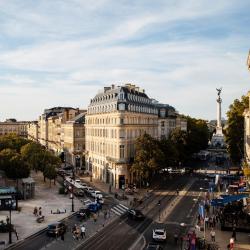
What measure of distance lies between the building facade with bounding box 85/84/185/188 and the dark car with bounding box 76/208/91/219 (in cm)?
1899

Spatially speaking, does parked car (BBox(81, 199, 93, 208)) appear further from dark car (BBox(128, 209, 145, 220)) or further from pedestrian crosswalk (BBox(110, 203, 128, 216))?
dark car (BBox(128, 209, 145, 220))

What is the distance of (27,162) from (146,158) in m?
21.5

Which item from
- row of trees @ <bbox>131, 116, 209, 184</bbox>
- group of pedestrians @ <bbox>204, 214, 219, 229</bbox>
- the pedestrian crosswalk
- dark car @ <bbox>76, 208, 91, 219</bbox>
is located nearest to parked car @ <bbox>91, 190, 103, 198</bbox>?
the pedestrian crosswalk

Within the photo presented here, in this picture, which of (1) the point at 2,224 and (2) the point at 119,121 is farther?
(2) the point at 119,121

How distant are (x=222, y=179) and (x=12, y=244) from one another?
163 ft

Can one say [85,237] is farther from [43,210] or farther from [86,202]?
[86,202]

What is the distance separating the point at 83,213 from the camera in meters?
51.0

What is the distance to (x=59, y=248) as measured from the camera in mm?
38719

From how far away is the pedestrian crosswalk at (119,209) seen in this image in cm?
5462

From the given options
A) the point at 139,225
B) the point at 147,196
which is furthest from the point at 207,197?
the point at 139,225

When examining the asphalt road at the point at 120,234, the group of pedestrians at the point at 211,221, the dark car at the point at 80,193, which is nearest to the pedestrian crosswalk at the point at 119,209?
the asphalt road at the point at 120,234

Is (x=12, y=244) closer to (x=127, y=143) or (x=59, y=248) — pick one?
(x=59, y=248)

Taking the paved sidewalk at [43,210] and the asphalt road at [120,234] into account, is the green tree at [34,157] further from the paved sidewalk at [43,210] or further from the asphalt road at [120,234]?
the asphalt road at [120,234]

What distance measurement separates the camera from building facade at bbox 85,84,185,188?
2874 inches
